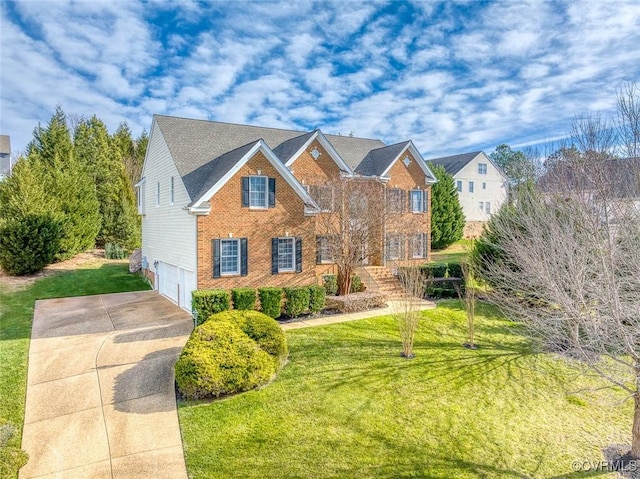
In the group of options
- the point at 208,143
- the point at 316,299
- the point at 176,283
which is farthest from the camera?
the point at 208,143

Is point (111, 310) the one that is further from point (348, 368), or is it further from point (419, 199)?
point (419, 199)

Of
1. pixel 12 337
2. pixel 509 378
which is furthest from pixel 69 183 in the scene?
pixel 509 378

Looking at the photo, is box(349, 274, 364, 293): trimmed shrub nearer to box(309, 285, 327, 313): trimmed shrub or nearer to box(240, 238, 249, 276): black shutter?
box(309, 285, 327, 313): trimmed shrub

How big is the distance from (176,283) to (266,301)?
18.1 ft

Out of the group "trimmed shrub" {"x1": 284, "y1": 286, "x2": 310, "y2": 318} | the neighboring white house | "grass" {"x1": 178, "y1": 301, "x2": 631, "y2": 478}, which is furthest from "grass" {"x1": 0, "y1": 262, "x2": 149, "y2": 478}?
the neighboring white house

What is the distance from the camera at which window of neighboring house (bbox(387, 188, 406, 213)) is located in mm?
20844

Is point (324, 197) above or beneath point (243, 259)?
above

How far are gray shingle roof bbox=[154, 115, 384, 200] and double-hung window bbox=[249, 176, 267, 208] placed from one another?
1.20m

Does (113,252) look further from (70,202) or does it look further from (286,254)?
(286,254)

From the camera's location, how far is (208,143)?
19984 millimetres

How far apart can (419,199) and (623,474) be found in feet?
66.0

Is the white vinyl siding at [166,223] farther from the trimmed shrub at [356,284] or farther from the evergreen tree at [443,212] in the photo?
the evergreen tree at [443,212]

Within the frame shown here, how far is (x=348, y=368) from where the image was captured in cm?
1104

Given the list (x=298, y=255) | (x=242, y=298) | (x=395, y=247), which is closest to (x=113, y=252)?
(x=298, y=255)
